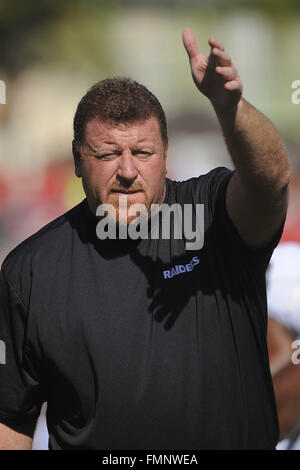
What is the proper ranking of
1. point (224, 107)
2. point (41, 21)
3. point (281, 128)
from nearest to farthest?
point (224, 107)
point (281, 128)
point (41, 21)

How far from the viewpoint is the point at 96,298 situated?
2148mm

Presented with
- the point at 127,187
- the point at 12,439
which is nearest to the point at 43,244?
the point at 127,187

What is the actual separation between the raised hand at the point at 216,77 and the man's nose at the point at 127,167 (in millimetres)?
401

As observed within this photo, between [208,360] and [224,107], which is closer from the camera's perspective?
[224,107]

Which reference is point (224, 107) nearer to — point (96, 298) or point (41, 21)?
point (96, 298)

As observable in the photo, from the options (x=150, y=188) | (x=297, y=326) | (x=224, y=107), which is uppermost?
(x=224, y=107)

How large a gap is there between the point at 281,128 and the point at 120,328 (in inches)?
105

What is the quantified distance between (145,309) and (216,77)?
0.76 metres

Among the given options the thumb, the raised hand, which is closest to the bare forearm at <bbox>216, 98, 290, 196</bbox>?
the raised hand

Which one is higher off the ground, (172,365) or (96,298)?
(96,298)

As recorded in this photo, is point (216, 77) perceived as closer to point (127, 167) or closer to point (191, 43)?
point (191, 43)

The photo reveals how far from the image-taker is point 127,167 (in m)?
2.08
